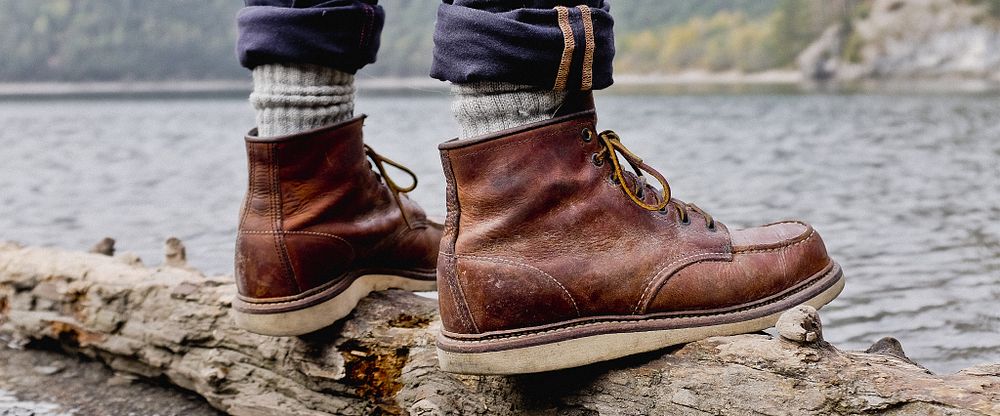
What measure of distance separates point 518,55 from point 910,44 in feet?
274

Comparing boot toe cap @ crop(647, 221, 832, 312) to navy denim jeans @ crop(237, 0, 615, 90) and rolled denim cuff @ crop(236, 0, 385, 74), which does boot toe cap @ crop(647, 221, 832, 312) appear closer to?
navy denim jeans @ crop(237, 0, 615, 90)

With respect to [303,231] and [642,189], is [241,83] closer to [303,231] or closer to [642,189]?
[303,231]

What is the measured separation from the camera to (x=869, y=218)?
5.32 meters

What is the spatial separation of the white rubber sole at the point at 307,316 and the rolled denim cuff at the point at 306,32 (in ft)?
1.69

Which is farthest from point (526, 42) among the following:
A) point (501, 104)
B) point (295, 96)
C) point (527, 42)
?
point (295, 96)

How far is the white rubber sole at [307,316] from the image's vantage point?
1856 mm

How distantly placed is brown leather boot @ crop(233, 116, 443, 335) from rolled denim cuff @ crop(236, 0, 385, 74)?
0.16 meters

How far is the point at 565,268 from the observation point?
4.90 feet

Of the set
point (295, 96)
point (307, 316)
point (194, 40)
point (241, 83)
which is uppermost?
point (295, 96)

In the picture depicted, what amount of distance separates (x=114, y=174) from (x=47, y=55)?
10571cm

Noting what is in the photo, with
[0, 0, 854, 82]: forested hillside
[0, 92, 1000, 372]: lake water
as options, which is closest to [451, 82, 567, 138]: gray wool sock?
[0, 92, 1000, 372]: lake water

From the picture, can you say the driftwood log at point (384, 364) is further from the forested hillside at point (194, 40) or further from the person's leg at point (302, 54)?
the forested hillside at point (194, 40)

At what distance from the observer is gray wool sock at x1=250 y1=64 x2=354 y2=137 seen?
1.85 m

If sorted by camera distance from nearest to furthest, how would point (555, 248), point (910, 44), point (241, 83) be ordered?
point (555, 248) < point (910, 44) < point (241, 83)
